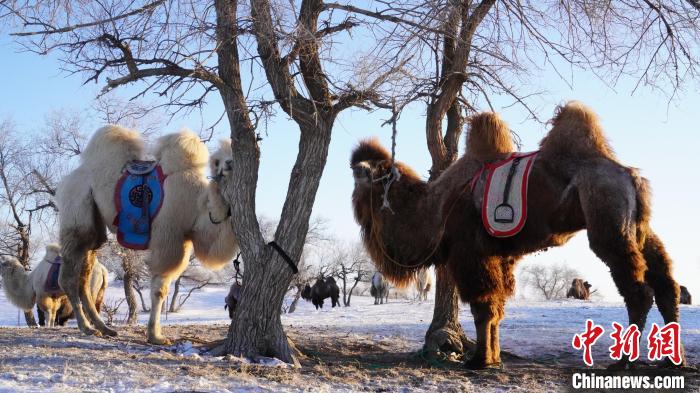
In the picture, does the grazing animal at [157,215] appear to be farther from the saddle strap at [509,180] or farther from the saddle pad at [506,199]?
the saddle strap at [509,180]

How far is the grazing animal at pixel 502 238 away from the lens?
583 cm

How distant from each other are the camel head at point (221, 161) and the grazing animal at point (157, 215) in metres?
0.01

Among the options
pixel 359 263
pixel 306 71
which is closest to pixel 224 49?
pixel 306 71

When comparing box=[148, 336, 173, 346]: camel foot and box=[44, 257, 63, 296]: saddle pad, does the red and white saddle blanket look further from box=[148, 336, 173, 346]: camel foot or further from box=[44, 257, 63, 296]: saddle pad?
box=[44, 257, 63, 296]: saddle pad

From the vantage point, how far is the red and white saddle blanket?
6.20 metres

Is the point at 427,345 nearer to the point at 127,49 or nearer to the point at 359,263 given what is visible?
the point at 127,49

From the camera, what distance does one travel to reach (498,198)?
628 centimetres

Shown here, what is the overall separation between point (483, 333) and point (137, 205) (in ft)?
13.3

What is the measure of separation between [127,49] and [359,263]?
178 ft

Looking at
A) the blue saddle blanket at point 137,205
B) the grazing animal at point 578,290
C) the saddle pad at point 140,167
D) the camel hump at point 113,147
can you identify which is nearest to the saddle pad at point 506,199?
the blue saddle blanket at point 137,205

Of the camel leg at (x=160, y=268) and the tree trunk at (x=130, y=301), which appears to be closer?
the camel leg at (x=160, y=268)

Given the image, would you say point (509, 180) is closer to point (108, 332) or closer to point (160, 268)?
point (160, 268)

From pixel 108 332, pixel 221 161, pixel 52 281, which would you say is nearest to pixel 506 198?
pixel 221 161

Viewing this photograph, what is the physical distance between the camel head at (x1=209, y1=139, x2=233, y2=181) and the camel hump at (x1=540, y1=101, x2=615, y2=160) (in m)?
3.22
